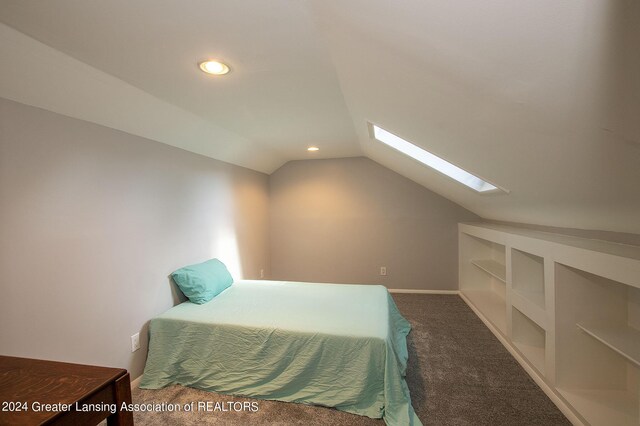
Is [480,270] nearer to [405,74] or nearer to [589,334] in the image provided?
[589,334]

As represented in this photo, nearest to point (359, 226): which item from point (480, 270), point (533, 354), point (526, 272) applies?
point (480, 270)

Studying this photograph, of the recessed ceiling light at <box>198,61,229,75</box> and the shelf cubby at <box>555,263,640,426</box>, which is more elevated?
the recessed ceiling light at <box>198,61,229,75</box>

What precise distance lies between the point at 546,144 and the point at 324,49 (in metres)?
1.11

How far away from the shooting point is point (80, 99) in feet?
5.04

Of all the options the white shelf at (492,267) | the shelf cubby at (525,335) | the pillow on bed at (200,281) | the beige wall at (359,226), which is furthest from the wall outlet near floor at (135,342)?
the white shelf at (492,267)

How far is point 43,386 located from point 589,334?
2.64 meters

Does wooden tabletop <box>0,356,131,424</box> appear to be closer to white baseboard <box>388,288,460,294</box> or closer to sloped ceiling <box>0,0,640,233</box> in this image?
sloped ceiling <box>0,0,640,233</box>

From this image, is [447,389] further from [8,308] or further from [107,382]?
[8,308]

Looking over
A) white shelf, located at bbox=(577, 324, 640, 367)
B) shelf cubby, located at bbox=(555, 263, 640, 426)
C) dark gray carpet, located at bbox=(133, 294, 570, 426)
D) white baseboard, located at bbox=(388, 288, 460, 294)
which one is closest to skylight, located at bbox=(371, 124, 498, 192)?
shelf cubby, located at bbox=(555, 263, 640, 426)

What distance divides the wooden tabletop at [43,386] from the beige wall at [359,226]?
3.55 m

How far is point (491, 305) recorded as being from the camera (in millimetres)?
3184

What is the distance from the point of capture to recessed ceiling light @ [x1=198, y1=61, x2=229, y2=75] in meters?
1.41

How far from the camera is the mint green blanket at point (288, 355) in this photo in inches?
66.6

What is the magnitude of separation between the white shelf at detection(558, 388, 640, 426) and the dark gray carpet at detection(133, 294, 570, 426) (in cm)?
14
